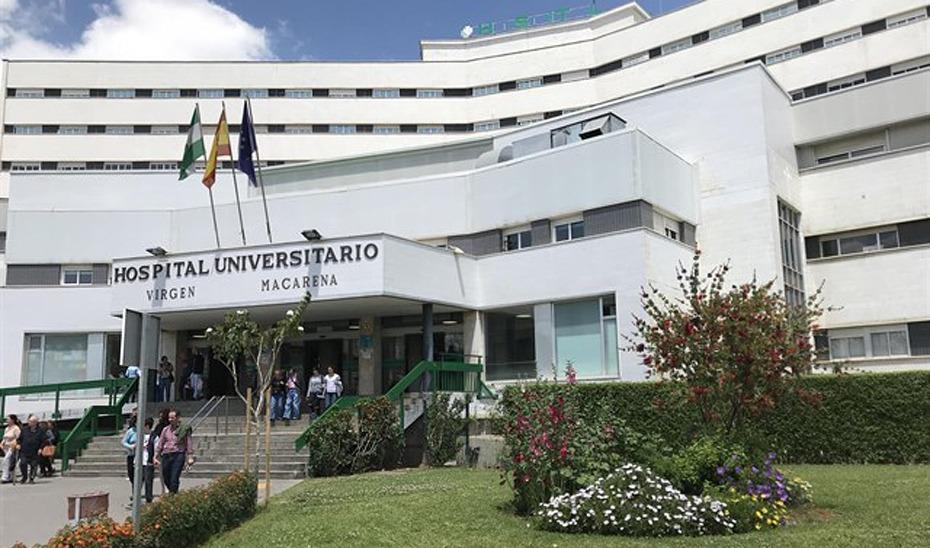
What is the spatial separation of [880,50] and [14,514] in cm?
3926

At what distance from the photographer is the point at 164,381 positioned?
27422mm

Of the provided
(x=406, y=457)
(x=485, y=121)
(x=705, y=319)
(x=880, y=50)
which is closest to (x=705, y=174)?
(x=406, y=457)

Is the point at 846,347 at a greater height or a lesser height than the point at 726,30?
lesser

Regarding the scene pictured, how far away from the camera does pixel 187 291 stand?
80.5 ft

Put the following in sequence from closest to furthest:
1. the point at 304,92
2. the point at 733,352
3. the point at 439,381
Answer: the point at 733,352
the point at 439,381
the point at 304,92

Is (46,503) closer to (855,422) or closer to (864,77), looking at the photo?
(855,422)

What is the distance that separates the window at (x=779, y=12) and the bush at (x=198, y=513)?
40522 millimetres

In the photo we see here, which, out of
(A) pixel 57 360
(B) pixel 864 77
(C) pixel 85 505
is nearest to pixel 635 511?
(C) pixel 85 505

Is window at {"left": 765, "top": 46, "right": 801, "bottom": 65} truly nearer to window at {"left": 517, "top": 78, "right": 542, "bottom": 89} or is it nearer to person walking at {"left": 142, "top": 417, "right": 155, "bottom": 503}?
window at {"left": 517, "top": 78, "right": 542, "bottom": 89}

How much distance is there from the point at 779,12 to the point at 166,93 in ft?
126

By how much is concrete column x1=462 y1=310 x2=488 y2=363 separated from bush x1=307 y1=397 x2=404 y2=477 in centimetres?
565

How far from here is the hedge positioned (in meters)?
15.9

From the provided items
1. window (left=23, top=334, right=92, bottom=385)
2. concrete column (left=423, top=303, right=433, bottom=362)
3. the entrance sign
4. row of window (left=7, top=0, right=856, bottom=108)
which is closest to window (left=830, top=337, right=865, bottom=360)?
concrete column (left=423, top=303, right=433, bottom=362)

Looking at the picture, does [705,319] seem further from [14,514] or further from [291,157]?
[291,157]
